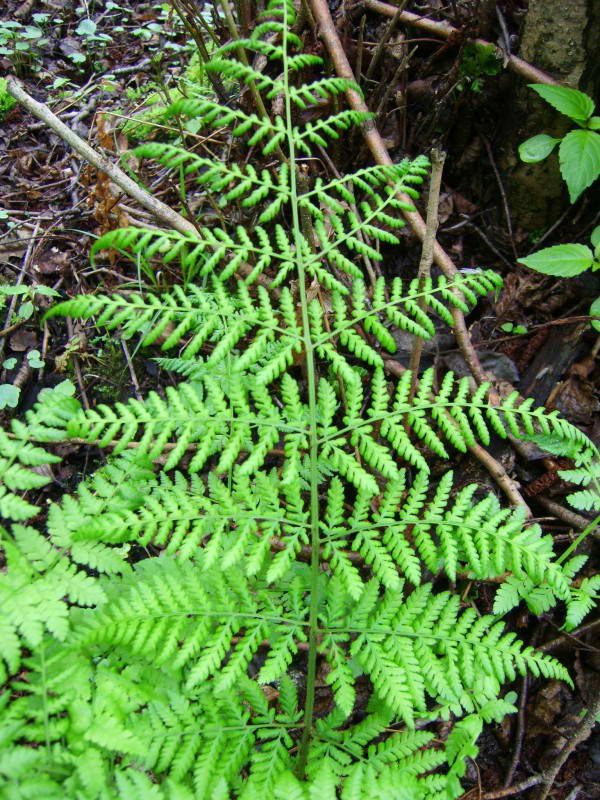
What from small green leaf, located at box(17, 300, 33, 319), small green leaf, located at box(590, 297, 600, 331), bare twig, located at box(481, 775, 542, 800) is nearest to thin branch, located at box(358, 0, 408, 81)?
small green leaf, located at box(590, 297, 600, 331)

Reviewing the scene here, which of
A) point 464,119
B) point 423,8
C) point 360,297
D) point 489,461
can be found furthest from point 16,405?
point 423,8

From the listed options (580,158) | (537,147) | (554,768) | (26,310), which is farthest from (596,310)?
(26,310)

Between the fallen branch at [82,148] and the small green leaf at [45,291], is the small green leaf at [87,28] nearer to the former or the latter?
the fallen branch at [82,148]

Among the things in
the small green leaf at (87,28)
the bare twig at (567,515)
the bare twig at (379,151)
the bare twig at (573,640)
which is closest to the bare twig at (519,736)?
the bare twig at (573,640)

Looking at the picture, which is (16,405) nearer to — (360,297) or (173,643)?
(173,643)

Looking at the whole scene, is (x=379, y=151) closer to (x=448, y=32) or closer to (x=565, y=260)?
(x=448, y=32)
